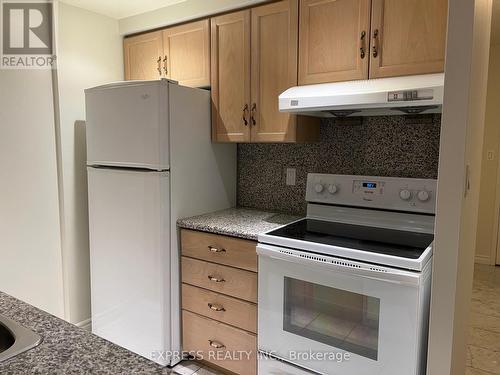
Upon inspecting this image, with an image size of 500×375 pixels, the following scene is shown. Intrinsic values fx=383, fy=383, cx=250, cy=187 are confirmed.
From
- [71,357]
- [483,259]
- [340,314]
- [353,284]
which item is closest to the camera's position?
[71,357]

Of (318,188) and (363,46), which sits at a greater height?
(363,46)

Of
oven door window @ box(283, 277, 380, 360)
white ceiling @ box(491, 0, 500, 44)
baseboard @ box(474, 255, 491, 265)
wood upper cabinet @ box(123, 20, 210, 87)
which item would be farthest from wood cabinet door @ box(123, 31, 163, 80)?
baseboard @ box(474, 255, 491, 265)

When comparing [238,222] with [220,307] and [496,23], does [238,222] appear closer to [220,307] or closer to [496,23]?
[220,307]

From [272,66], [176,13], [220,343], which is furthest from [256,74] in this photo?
[220,343]

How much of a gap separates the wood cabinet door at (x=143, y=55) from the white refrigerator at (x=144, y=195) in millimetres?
491

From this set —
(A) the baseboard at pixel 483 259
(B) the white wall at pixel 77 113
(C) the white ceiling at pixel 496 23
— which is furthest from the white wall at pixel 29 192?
(A) the baseboard at pixel 483 259

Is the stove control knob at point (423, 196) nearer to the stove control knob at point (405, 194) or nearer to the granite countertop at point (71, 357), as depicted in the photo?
the stove control knob at point (405, 194)

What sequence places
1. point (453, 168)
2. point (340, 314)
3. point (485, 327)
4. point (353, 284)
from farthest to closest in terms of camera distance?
1. point (485, 327)
2. point (340, 314)
3. point (353, 284)
4. point (453, 168)

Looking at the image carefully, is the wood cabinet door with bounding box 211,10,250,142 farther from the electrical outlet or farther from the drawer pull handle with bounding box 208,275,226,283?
the drawer pull handle with bounding box 208,275,226,283

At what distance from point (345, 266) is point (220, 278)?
30.7 inches

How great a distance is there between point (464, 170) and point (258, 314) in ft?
3.94

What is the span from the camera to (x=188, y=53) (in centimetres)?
252

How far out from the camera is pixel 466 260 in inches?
65.8

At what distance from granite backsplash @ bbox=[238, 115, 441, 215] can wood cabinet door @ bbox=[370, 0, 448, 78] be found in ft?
1.28
